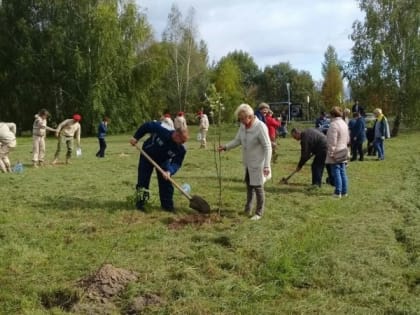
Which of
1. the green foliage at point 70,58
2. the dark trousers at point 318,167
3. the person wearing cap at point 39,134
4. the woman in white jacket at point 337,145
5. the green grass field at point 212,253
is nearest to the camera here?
the green grass field at point 212,253

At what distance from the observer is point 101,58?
141 feet

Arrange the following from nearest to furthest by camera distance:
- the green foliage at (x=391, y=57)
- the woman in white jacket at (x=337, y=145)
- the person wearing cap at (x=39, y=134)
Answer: the woman in white jacket at (x=337, y=145) < the person wearing cap at (x=39, y=134) < the green foliage at (x=391, y=57)

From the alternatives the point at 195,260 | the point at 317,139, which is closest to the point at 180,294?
the point at 195,260

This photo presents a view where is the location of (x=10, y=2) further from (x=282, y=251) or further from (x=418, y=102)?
(x=282, y=251)

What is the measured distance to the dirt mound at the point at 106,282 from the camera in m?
5.34

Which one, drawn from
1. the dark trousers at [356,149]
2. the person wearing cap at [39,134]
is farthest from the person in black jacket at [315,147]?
the person wearing cap at [39,134]

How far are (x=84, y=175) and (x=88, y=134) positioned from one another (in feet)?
99.4

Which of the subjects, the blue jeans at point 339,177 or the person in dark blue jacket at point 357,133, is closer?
the blue jeans at point 339,177

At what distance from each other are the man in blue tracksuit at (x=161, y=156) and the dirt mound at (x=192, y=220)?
83cm

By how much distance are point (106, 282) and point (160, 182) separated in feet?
13.0

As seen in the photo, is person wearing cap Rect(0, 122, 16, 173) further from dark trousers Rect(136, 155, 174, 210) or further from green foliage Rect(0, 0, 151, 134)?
green foliage Rect(0, 0, 151, 134)

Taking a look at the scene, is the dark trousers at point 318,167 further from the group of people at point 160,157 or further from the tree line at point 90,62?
the tree line at point 90,62

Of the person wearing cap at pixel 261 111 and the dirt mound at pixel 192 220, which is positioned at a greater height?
the person wearing cap at pixel 261 111

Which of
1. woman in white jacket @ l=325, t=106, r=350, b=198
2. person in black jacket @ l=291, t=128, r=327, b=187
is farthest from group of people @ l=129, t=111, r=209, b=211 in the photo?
person in black jacket @ l=291, t=128, r=327, b=187
